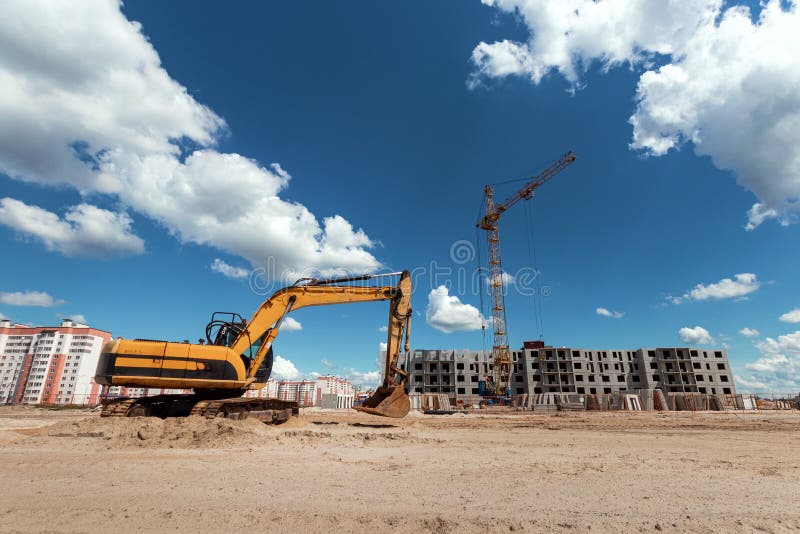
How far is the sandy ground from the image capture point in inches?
187

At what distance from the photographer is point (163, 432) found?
36.8 ft

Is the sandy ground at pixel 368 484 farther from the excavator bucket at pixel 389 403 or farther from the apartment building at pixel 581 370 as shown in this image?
the apartment building at pixel 581 370

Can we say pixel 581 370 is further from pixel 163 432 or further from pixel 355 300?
pixel 163 432

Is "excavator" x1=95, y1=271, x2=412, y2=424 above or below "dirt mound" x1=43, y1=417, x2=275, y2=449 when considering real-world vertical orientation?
above

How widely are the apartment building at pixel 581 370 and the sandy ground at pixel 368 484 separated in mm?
78105

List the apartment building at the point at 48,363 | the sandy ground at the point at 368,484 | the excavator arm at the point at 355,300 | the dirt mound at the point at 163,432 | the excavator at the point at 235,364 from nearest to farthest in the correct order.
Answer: the sandy ground at the point at 368,484 → the dirt mound at the point at 163,432 → the excavator at the point at 235,364 → the excavator arm at the point at 355,300 → the apartment building at the point at 48,363

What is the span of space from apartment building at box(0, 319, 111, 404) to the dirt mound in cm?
10671

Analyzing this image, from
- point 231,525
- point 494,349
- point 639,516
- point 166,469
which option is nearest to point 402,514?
point 231,525

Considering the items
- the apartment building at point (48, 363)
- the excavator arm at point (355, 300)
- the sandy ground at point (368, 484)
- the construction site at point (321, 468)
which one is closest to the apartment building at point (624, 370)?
the construction site at point (321, 468)

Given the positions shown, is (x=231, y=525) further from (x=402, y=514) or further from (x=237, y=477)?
(x=237, y=477)

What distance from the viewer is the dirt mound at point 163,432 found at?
1051 cm

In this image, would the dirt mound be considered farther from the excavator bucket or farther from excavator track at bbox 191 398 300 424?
the excavator bucket

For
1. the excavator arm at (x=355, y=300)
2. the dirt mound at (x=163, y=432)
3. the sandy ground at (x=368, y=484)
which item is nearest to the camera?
the sandy ground at (x=368, y=484)

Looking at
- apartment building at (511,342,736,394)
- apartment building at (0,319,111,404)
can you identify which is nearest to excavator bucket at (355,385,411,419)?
apartment building at (511,342,736,394)
